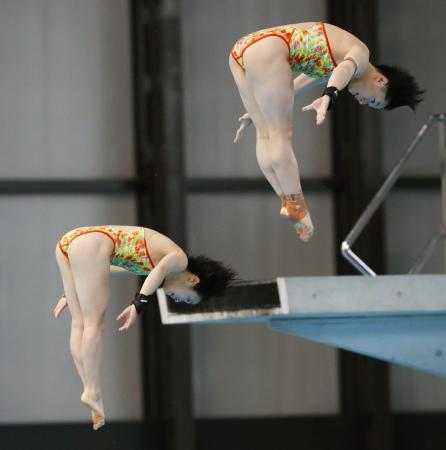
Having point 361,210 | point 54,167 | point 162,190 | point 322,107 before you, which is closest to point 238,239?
point 162,190

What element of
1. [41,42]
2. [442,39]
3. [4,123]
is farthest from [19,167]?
[442,39]

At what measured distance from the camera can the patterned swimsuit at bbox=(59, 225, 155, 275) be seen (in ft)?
20.2

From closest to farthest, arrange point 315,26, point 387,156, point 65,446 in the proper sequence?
point 315,26 → point 65,446 → point 387,156

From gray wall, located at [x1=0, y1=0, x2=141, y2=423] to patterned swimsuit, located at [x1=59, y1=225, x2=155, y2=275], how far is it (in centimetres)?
490

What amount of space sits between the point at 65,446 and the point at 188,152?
2.93 m

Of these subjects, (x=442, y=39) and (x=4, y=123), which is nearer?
(x=4, y=123)

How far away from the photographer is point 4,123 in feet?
36.3

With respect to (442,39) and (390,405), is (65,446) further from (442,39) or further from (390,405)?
(442,39)

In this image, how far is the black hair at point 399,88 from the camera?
6.13m

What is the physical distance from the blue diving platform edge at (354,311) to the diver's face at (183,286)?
0.08 metres

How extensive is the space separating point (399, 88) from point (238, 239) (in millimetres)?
5531

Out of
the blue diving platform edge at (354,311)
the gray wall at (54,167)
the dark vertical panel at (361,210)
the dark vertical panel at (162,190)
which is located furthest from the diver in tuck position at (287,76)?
the dark vertical panel at (361,210)

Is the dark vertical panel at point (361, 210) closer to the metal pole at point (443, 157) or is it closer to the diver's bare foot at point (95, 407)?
the metal pole at point (443, 157)

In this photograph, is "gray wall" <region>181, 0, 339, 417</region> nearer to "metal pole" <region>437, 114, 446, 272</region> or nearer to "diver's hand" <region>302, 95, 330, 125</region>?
"metal pole" <region>437, 114, 446, 272</region>
